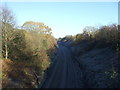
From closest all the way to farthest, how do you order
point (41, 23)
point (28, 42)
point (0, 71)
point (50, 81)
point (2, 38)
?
point (0, 71) → point (50, 81) → point (2, 38) → point (28, 42) → point (41, 23)

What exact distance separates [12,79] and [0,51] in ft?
22.4

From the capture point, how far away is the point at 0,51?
2156 centimetres

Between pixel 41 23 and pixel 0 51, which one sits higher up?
pixel 41 23

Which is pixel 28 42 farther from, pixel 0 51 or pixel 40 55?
pixel 0 51

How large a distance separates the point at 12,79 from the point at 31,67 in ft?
16.8

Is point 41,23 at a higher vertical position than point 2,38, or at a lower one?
higher

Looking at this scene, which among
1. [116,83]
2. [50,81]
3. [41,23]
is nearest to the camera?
[116,83]

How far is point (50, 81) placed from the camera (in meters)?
20.5

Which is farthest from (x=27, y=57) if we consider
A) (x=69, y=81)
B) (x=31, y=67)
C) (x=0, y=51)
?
(x=69, y=81)

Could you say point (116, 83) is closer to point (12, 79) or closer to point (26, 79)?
point (26, 79)

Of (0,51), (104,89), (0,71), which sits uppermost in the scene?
(0,51)

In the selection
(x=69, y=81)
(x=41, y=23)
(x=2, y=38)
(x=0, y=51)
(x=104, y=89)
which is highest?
(x=41, y=23)

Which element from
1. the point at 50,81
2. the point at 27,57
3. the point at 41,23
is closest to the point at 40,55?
the point at 27,57

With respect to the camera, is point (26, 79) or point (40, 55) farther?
point (40, 55)
